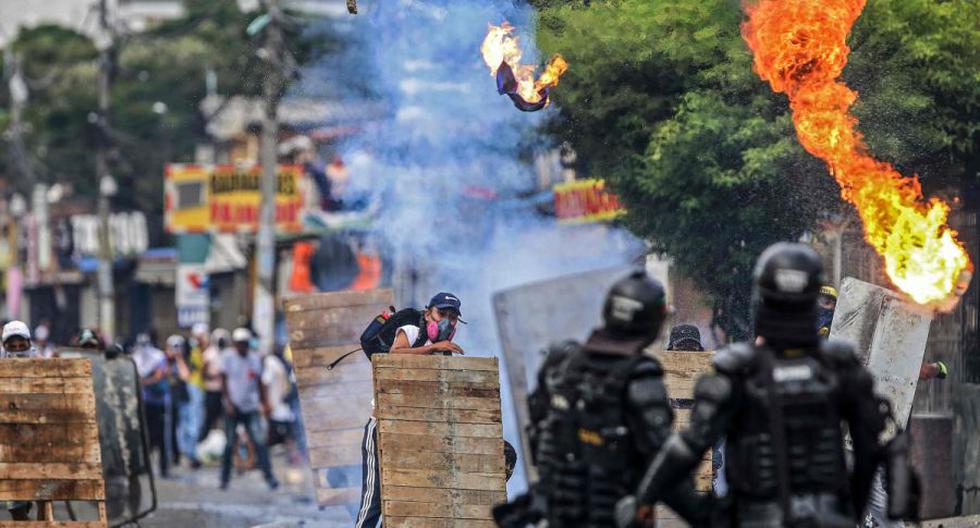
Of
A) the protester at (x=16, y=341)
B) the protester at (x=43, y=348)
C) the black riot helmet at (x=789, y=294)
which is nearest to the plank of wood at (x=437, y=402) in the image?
the black riot helmet at (x=789, y=294)

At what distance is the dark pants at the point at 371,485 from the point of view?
9891 millimetres

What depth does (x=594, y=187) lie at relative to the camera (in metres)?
14.5

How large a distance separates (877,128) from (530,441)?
574 cm

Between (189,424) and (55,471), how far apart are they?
1058 centimetres

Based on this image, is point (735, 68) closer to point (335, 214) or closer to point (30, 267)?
point (335, 214)

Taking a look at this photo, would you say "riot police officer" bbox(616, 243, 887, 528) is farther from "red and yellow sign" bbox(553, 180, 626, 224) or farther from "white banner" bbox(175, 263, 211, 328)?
"white banner" bbox(175, 263, 211, 328)

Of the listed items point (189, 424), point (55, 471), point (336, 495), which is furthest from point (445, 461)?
point (189, 424)

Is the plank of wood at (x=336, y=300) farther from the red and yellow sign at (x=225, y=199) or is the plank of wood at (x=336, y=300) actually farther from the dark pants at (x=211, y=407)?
the red and yellow sign at (x=225, y=199)

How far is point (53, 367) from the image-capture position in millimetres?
10656

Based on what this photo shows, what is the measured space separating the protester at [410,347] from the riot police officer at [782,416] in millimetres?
4030

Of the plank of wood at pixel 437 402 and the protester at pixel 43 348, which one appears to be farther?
the protester at pixel 43 348

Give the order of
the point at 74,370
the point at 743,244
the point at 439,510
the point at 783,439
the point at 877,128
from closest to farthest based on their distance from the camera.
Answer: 1. the point at 783,439
2. the point at 439,510
3. the point at 74,370
4. the point at 877,128
5. the point at 743,244

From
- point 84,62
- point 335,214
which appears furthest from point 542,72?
point 84,62

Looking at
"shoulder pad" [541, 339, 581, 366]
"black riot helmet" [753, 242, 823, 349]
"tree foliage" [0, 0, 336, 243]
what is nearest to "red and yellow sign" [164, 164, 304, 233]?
"tree foliage" [0, 0, 336, 243]
